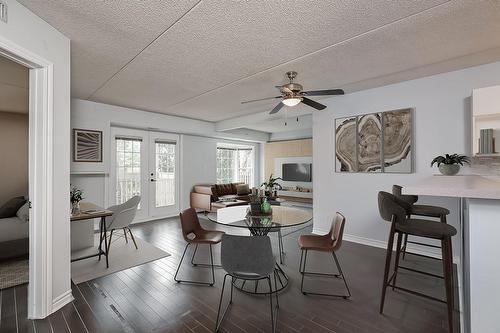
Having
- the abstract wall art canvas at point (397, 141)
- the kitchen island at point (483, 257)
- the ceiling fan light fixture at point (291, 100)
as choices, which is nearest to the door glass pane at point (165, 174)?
the ceiling fan light fixture at point (291, 100)

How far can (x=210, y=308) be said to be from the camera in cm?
205

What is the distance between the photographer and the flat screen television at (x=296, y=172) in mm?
7535

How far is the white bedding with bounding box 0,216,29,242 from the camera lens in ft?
10.2

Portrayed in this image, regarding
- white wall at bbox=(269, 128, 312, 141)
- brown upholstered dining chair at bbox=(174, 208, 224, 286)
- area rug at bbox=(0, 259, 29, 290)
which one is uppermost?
white wall at bbox=(269, 128, 312, 141)

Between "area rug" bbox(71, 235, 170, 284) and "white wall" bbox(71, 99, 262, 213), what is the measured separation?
131 centimetres

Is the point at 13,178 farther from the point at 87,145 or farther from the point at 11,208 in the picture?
the point at 87,145

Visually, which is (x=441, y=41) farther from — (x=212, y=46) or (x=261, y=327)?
(x=261, y=327)

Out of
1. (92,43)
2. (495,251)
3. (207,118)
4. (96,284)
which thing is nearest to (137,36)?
(92,43)

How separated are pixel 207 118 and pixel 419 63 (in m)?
4.54

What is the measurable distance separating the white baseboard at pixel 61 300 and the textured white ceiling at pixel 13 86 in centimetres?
270

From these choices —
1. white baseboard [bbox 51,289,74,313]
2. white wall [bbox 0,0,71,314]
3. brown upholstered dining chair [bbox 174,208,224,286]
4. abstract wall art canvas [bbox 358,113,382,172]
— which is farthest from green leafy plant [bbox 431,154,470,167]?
white baseboard [bbox 51,289,74,313]

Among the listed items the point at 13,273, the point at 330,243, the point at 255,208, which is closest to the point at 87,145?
the point at 13,273

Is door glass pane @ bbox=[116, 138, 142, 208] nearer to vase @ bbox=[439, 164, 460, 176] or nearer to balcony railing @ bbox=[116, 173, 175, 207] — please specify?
balcony railing @ bbox=[116, 173, 175, 207]

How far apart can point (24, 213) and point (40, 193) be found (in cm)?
218
